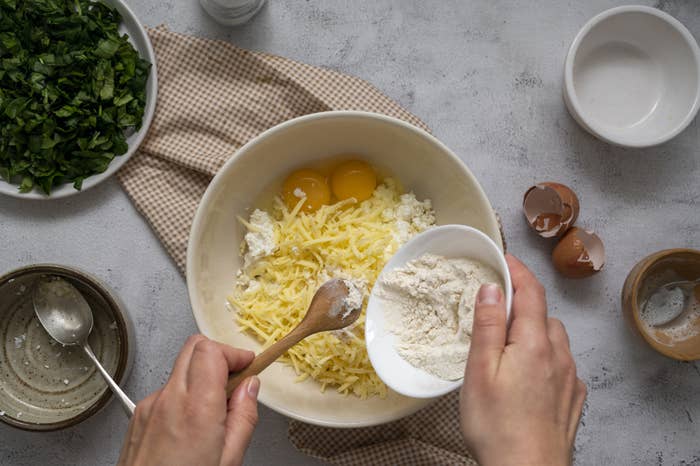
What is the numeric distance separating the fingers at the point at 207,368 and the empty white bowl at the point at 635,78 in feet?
5.15

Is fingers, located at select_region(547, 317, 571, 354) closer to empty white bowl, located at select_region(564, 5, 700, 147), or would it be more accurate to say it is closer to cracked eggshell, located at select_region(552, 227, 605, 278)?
cracked eggshell, located at select_region(552, 227, 605, 278)

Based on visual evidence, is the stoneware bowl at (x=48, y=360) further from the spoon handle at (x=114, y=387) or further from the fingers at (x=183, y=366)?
the fingers at (x=183, y=366)

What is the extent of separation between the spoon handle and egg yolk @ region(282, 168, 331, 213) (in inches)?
33.1

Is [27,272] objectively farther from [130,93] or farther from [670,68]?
[670,68]

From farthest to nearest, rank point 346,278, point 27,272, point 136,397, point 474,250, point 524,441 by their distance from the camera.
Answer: point 136,397 → point 27,272 → point 346,278 → point 474,250 → point 524,441

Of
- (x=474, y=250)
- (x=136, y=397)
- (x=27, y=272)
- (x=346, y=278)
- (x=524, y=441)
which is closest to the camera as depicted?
(x=524, y=441)

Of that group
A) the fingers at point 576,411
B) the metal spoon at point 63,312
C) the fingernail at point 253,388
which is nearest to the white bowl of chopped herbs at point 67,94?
the metal spoon at point 63,312

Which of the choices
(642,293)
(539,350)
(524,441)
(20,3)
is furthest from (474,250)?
(20,3)

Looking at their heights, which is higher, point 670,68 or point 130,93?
point 670,68

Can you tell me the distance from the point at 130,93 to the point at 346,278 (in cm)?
109

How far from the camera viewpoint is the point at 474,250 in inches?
72.0

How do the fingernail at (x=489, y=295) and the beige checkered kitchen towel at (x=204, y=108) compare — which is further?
the beige checkered kitchen towel at (x=204, y=108)

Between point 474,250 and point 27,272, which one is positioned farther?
point 27,272

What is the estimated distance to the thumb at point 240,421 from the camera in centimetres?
155
